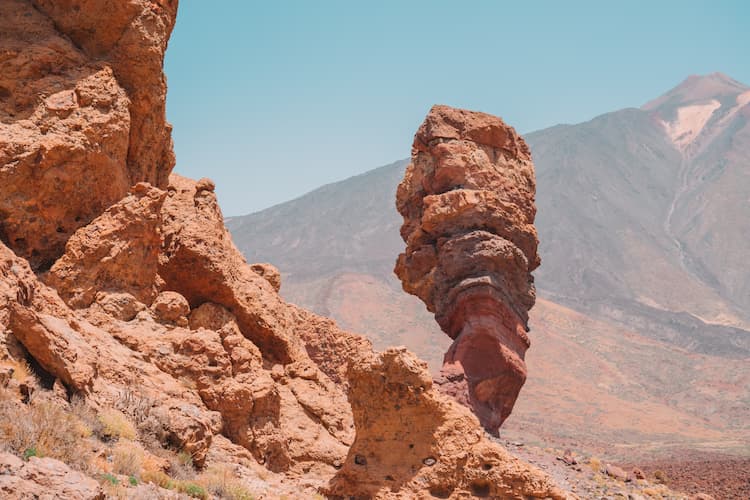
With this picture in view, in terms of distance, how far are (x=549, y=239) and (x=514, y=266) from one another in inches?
5135

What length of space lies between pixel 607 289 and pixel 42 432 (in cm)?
12686

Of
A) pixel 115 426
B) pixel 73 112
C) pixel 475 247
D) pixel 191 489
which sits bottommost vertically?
pixel 191 489

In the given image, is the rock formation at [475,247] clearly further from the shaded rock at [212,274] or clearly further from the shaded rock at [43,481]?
the shaded rock at [43,481]

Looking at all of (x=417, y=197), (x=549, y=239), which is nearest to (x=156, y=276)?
(x=417, y=197)

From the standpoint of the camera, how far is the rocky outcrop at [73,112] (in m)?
9.87

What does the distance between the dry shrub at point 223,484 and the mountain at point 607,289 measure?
1633 inches

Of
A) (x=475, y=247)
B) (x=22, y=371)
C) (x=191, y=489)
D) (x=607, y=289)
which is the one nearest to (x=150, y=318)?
(x=22, y=371)

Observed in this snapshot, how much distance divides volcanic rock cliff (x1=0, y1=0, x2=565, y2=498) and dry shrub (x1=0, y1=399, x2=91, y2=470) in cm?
20

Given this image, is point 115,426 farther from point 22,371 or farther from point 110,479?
point 110,479

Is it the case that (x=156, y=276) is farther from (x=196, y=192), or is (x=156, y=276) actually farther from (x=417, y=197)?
(x=417, y=197)

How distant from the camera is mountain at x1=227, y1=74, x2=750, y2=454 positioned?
67000 mm

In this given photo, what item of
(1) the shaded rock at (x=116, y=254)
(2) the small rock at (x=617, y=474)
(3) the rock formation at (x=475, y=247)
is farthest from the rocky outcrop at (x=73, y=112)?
(2) the small rock at (x=617, y=474)

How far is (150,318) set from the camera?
10.4 meters

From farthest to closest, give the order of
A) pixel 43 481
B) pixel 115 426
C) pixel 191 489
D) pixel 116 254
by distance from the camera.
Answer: pixel 116 254 → pixel 115 426 → pixel 191 489 → pixel 43 481
